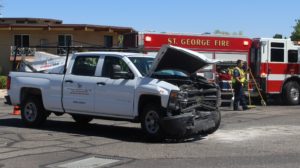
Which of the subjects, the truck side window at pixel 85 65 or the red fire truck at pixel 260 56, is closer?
the truck side window at pixel 85 65

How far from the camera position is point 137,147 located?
10234mm

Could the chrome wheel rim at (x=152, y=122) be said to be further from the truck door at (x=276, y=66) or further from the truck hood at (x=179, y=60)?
the truck door at (x=276, y=66)

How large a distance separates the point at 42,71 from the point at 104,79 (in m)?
2.35

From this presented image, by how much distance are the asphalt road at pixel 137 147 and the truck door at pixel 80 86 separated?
24.0 inches

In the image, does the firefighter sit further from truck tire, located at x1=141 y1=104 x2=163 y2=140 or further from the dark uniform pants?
truck tire, located at x1=141 y1=104 x2=163 y2=140

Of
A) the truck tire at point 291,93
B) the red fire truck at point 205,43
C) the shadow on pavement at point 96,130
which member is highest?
the red fire truck at point 205,43

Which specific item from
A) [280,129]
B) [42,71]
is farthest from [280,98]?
[42,71]

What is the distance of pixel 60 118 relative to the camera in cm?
1568

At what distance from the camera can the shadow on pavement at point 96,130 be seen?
11516 millimetres

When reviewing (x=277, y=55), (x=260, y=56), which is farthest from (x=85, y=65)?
(x=277, y=55)

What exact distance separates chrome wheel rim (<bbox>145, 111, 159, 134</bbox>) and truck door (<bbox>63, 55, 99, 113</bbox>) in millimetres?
1498

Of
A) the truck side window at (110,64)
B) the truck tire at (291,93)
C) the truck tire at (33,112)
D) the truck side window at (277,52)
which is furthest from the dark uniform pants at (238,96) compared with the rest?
the truck side window at (110,64)

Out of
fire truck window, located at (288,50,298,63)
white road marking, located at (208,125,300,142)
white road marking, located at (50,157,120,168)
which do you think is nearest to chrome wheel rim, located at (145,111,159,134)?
white road marking, located at (208,125,300,142)

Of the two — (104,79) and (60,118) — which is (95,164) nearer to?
(104,79)
